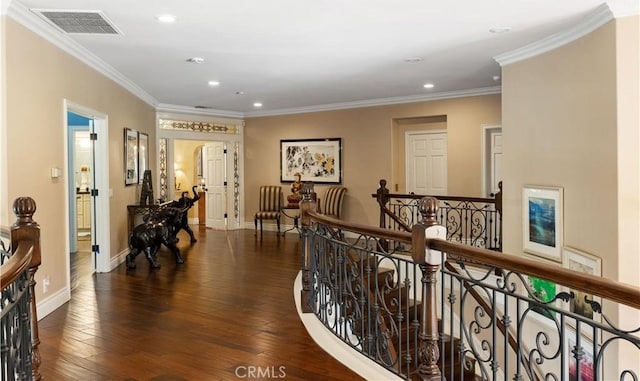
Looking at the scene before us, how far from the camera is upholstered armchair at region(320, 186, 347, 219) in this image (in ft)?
31.3

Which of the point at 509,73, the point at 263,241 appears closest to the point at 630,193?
the point at 509,73

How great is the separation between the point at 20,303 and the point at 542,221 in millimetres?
4861

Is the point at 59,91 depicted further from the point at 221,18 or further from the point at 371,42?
the point at 371,42

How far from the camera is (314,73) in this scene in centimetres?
677

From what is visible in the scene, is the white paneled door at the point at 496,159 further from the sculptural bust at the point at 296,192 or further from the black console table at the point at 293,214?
the black console table at the point at 293,214

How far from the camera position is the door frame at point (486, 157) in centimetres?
810

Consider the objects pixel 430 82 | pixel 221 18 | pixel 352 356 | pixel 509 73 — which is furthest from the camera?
A: pixel 430 82

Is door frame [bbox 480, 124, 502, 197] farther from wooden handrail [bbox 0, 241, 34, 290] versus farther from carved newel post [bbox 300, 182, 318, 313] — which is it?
wooden handrail [bbox 0, 241, 34, 290]

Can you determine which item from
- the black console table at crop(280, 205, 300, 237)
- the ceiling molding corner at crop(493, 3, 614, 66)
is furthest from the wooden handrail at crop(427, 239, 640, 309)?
the black console table at crop(280, 205, 300, 237)

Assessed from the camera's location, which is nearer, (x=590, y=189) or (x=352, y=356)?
(x=352, y=356)

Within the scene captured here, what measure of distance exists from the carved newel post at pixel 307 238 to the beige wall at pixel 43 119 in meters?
2.41

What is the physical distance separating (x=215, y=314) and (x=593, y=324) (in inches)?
138

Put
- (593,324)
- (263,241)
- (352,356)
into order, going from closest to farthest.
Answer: (593,324)
(352,356)
(263,241)

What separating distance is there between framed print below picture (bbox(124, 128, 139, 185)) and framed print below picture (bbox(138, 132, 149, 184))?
0.23 meters
